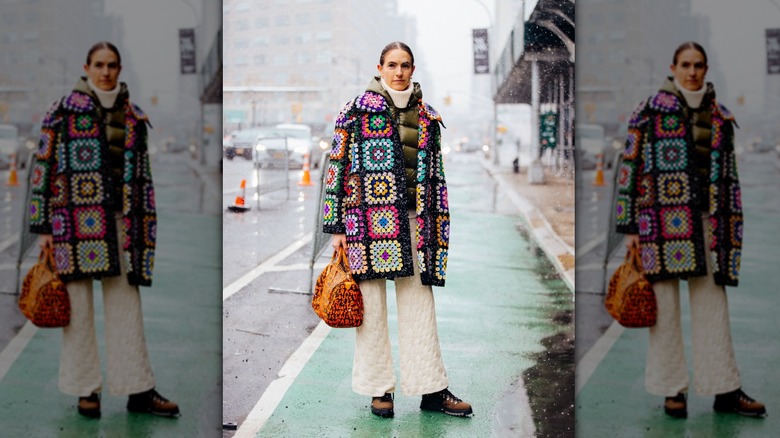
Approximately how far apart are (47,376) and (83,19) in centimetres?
135

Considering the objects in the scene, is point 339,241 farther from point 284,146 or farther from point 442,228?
point 284,146

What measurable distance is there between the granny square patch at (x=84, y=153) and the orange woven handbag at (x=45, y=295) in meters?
0.33

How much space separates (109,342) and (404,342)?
1.15 m

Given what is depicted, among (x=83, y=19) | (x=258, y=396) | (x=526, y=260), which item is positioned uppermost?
(x=83, y=19)

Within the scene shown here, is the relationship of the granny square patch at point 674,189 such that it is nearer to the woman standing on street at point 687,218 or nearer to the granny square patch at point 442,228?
the woman standing on street at point 687,218

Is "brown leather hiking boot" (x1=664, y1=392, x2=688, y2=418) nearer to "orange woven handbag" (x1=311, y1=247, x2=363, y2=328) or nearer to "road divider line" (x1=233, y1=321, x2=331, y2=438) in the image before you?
"orange woven handbag" (x1=311, y1=247, x2=363, y2=328)

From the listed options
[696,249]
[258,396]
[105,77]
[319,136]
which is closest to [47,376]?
[258,396]

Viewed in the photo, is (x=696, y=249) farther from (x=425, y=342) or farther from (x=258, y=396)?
(x=258, y=396)

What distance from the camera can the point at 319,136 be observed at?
441 centimetres

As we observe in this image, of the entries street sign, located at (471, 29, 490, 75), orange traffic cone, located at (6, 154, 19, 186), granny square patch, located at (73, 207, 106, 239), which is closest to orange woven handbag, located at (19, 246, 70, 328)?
granny square patch, located at (73, 207, 106, 239)

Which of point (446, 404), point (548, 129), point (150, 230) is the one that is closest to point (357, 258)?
point (446, 404)

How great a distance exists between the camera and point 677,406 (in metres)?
3.98

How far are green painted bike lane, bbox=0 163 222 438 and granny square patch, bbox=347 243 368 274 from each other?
1.83ft

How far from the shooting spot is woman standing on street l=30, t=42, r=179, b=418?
147 inches
